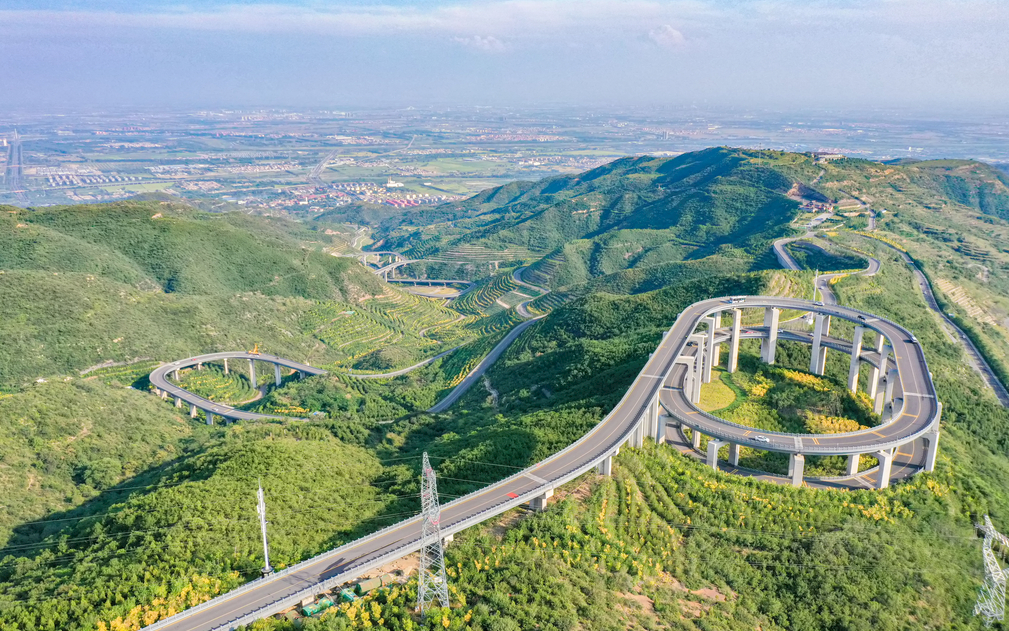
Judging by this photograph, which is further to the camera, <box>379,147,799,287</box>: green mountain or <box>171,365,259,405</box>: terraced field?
<box>379,147,799,287</box>: green mountain

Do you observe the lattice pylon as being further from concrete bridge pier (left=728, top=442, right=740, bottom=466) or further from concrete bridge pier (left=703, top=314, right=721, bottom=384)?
concrete bridge pier (left=703, top=314, right=721, bottom=384)

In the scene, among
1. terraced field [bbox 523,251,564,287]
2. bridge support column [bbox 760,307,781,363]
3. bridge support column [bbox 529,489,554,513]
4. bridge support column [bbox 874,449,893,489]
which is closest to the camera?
bridge support column [bbox 529,489,554,513]

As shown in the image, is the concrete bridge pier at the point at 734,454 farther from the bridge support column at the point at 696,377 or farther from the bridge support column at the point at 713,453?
the bridge support column at the point at 696,377

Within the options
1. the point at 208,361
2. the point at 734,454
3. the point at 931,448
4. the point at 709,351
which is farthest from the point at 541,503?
the point at 208,361

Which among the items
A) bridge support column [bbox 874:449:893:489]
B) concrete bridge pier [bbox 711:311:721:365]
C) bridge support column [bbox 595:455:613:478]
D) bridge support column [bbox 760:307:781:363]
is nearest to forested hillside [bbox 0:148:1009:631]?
bridge support column [bbox 595:455:613:478]

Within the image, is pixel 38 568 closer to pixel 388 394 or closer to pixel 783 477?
Result: pixel 783 477

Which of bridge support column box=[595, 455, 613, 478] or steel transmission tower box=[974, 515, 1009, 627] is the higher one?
bridge support column box=[595, 455, 613, 478]

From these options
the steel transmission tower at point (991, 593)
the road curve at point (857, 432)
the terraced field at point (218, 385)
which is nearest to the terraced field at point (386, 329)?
the terraced field at point (218, 385)
